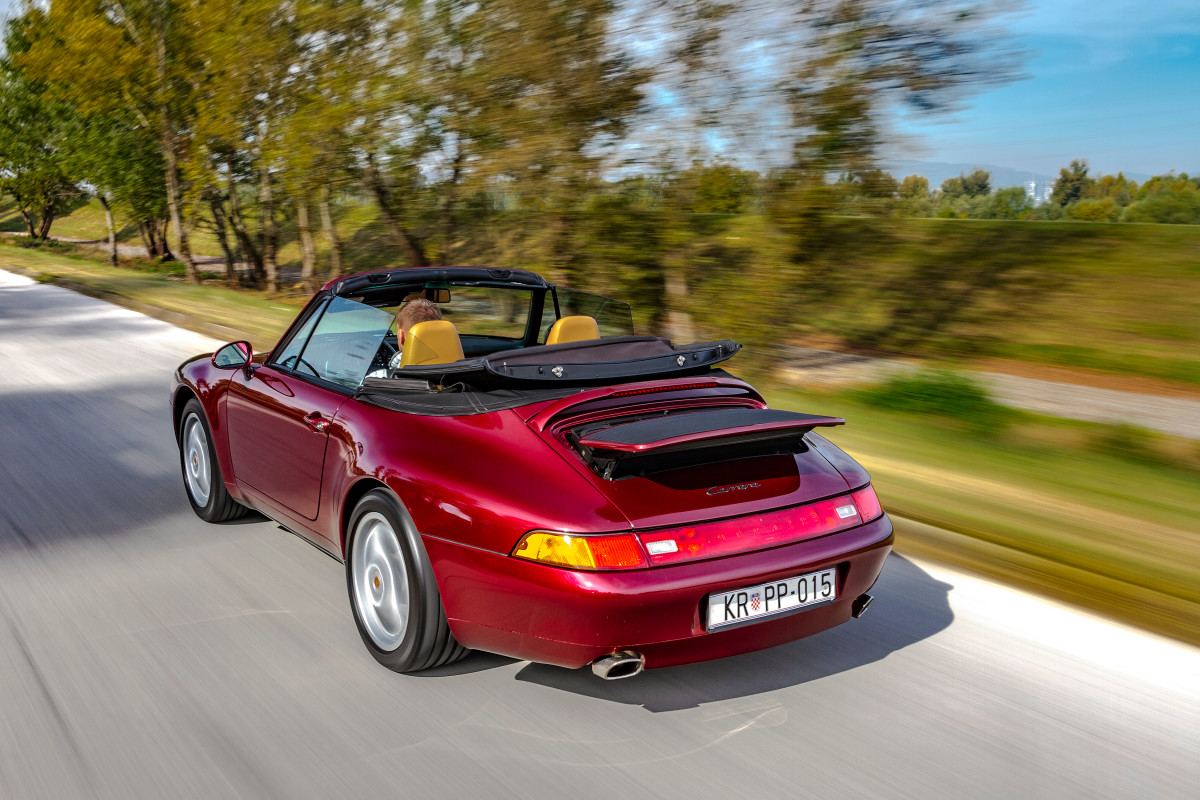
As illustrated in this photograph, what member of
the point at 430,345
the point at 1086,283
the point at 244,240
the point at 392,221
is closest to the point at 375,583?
A: the point at 430,345

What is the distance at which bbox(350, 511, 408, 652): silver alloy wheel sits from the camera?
11.0 feet

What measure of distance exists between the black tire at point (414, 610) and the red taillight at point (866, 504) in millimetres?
1442

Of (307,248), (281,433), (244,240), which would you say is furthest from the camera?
(244,240)

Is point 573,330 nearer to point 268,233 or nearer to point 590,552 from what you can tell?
point 590,552

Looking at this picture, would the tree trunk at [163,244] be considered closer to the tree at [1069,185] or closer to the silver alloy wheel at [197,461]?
the tree at [1069,185]

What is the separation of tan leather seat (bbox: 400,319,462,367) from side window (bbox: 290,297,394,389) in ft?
0.82

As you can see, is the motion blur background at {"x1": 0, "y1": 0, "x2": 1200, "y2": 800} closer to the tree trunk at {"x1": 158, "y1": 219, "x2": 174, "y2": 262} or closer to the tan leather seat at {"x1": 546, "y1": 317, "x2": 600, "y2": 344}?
the tan leather seat at {"x1": 546, "y1": 317, "x2": 600, "y2": 344}

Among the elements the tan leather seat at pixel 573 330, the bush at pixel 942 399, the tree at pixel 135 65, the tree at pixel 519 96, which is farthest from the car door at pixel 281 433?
the tree at pixel 135 65

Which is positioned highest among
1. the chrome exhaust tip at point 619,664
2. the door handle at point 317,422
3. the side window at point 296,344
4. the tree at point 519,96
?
the tree at point 519,96

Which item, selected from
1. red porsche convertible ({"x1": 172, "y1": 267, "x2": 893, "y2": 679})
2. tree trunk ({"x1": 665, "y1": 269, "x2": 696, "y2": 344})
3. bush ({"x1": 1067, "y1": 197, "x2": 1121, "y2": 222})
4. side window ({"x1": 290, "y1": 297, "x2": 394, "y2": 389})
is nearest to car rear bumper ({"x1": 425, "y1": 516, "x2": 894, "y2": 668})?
red porsche convertible ({"x1": 172, "y1": 267, "x2": 893, "y2": 679})

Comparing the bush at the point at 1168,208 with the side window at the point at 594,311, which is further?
the bush at the point at 1168,208

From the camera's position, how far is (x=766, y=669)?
11.2ft

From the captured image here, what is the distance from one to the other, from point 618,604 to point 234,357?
3.00m

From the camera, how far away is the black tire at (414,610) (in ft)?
10.4
